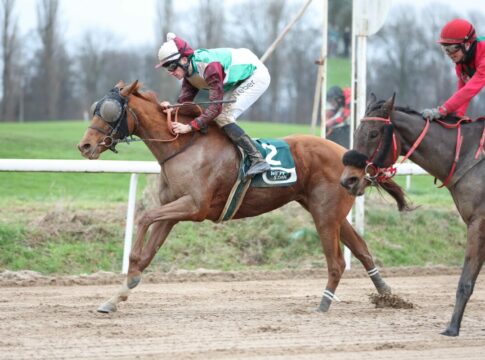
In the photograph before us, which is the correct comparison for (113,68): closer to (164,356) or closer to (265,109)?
(265,109)

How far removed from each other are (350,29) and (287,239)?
2.76m

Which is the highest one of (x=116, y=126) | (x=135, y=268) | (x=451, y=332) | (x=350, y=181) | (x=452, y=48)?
(x=452, y=48)

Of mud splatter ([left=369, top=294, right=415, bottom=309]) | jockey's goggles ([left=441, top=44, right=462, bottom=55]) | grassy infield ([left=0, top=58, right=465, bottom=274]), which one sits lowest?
grassy infield ([left=0, top=58, right=465, bottom=274])

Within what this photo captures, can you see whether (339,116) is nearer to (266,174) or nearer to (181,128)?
(266,174)

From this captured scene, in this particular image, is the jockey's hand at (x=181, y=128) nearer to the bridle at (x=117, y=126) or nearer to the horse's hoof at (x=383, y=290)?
the bridle at (x=117, y=126)

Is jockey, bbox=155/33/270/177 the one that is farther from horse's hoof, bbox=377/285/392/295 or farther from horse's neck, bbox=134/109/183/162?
horse's hoof, bbox=377/285/392/295

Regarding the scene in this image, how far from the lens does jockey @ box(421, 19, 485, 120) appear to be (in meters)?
6.01

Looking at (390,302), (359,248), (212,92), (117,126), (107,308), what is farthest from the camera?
(359,248)

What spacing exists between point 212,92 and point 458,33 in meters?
1.96

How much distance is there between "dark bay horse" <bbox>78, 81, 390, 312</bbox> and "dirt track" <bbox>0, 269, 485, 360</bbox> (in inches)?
15.8

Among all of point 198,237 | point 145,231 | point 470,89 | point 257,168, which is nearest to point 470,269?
point 470,89

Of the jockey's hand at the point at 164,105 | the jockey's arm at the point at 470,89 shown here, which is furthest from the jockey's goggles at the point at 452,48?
the jockey's hand at the point at 164,105

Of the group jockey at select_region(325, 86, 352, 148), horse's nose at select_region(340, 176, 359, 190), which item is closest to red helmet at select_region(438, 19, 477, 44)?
horse's nose at select_region(340, 176, 359, 190)

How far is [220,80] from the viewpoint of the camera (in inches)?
267
